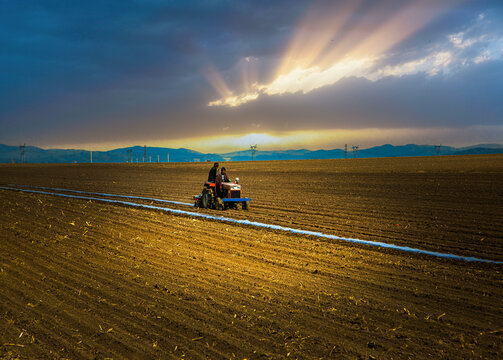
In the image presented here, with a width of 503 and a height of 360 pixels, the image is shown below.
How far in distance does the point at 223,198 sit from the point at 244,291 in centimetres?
1051

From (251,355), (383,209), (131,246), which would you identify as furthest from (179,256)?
(383,209)

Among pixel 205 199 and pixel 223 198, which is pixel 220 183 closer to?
pixel 223 198

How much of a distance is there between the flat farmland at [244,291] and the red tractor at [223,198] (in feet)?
9.63

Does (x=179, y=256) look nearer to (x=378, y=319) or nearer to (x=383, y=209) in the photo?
(x=378, y=319)

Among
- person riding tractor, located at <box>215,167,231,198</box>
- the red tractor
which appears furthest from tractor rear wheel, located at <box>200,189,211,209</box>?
person riding tractor, located at <box>215,167,231,198</box>

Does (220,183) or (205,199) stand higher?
(220,183)

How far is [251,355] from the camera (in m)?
4.86

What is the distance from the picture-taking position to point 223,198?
17328mm

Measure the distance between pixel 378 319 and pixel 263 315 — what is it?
1740 mm

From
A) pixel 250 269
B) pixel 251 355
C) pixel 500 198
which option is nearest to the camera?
pixel 251 355

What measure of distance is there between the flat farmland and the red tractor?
2.94 metres

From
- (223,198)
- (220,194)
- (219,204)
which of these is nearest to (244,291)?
(219,204)

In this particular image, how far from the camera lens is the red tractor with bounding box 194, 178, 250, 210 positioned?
1691cm

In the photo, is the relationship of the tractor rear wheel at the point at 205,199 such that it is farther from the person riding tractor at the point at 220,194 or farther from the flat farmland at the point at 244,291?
the flat farmland at the point at 244,291
